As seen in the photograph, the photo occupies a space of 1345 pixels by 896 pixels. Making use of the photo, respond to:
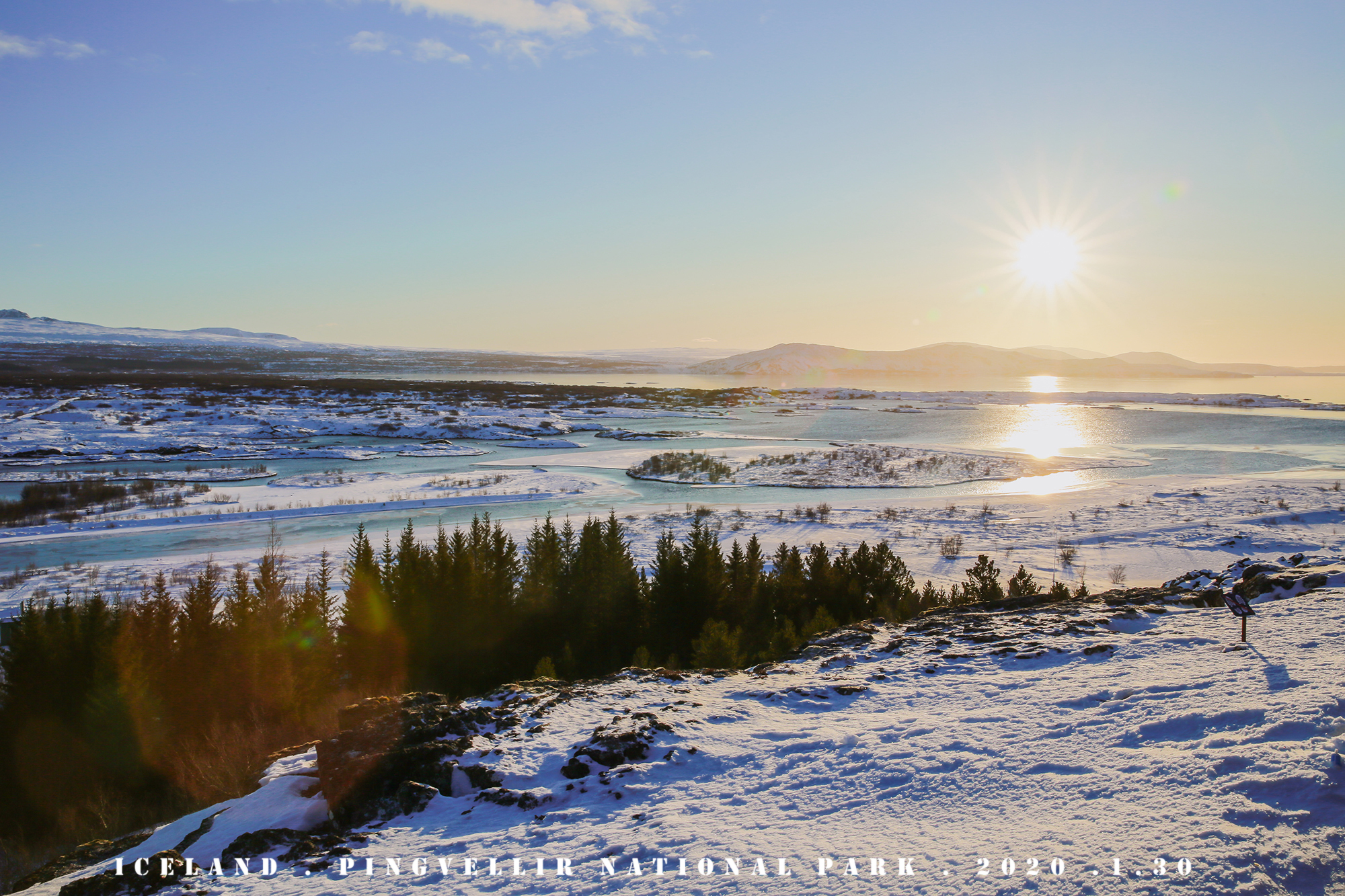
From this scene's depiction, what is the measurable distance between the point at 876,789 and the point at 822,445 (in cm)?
4425

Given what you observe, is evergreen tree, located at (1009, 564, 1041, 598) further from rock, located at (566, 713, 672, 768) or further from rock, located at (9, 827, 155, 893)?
rock, located at (9, 827, 155, 893)

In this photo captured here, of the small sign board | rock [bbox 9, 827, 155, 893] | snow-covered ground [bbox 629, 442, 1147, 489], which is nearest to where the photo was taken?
rock [bbox 9, 827, 155, 893]

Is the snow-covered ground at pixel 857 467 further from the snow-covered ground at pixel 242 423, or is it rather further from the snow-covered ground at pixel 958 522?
the snow-covered ground at pixel 242 423

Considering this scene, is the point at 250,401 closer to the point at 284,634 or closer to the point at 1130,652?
the point at 284,634

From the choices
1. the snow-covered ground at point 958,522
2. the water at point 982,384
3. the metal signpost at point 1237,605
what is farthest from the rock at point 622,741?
the water at point 982,384

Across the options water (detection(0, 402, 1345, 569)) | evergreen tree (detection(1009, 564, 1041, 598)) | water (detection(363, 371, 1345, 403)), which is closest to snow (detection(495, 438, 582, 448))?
water (detection(0, 402, 1345, 569))

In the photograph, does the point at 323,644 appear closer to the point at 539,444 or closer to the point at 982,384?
the point at 539,444

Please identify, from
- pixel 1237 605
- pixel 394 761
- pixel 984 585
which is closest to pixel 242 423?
pixel 984 585

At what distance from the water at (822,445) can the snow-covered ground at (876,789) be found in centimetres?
1770

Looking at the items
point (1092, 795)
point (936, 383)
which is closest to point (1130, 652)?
point (1092, 795)

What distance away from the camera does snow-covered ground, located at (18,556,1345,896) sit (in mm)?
3766

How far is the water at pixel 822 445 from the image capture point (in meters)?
21.4

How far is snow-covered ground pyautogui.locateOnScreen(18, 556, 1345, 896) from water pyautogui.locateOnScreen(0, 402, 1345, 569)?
17.7m

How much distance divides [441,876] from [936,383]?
178 m
